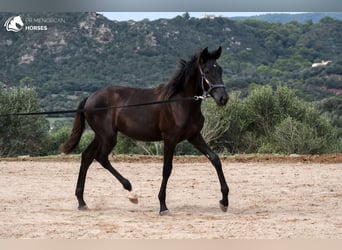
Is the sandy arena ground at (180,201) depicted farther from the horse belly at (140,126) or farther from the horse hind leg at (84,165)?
the horse belly at (140,126)

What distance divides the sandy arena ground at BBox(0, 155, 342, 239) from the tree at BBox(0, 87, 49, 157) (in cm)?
859

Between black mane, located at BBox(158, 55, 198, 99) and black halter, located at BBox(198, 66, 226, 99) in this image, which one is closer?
black halter, located at BBox(198, 66, 226, 99)

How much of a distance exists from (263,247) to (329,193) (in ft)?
15.8

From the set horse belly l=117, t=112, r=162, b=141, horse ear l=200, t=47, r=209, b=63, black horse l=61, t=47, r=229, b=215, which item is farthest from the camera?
horse belly l=117, t=112, r=162, b=141

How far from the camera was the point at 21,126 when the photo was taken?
23641 mm

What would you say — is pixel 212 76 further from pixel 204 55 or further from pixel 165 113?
pixel 165 113

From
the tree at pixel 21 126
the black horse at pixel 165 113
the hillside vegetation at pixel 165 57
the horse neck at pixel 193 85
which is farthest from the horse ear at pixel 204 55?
the hillside vegetation at pixel 165 57

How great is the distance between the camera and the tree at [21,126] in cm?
2253

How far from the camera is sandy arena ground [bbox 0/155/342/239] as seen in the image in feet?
23.1

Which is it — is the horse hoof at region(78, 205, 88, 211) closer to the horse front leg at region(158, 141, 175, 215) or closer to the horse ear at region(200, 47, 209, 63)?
the horse front leg at region(158, 141, 175, 215)

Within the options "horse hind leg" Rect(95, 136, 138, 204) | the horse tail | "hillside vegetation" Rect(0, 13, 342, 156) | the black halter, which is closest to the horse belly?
"horse hind leg" Rect(95, 136, 138, 204)

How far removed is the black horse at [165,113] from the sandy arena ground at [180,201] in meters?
0.56

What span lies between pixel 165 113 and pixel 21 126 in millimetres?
16035

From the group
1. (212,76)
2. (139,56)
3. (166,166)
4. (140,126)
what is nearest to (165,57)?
(139,56)
